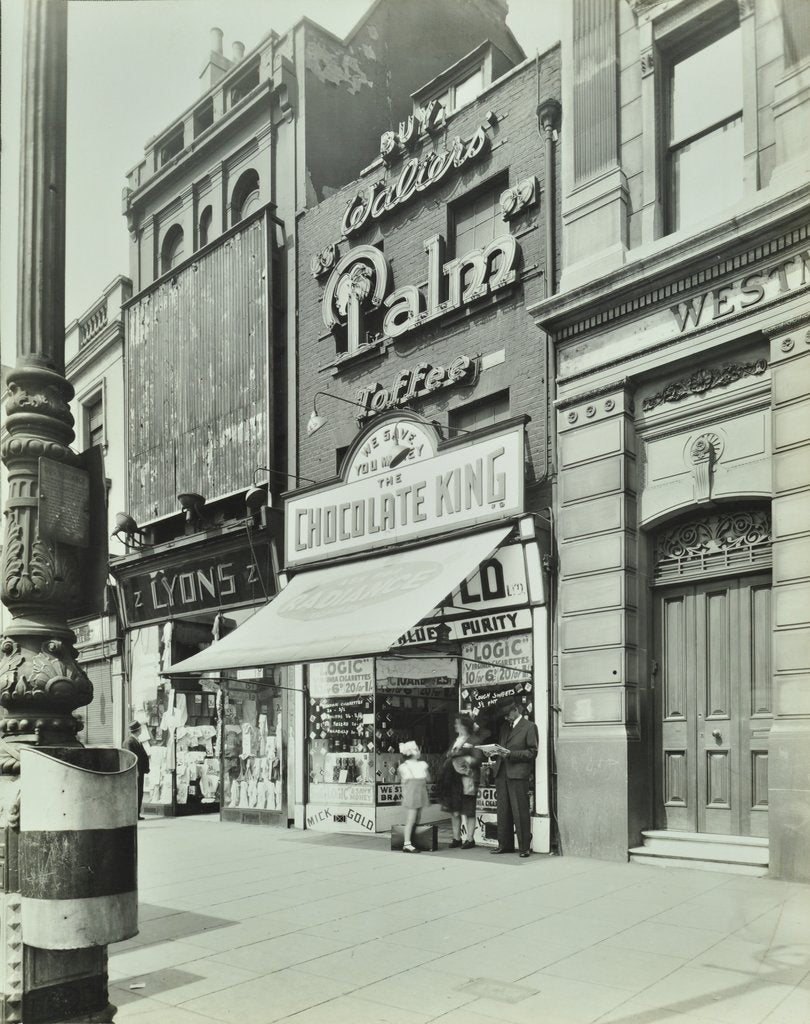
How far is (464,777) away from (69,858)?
8792 millimetres

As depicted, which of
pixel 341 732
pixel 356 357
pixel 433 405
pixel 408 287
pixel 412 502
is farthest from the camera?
pixel 356 357

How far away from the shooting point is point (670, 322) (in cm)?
1170

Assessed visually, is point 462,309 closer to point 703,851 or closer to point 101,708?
point 703,851

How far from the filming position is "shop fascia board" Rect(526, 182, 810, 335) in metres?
10.4

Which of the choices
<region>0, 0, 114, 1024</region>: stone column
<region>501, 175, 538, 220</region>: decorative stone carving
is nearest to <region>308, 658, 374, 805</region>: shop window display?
<region>501, 175, 538, 220</region>: decorative stone carving

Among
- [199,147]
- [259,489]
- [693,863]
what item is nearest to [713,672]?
[693,863]

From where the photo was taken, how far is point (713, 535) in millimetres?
11445

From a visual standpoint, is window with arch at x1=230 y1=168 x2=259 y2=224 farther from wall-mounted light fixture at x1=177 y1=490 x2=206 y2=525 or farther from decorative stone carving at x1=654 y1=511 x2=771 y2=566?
decorative stone carving at x1=654 y1=511 x2=771 y2=566

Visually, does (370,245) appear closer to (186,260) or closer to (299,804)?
(186,260)

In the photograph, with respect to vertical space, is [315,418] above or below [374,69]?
below

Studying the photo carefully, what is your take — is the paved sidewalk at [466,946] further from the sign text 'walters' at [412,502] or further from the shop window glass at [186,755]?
the shop window glass at [186,755]

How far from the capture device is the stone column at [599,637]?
11391 millimetres

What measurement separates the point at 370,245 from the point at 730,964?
12.7m

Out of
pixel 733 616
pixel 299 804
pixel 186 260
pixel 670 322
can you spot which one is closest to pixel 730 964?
pixel 733 616
